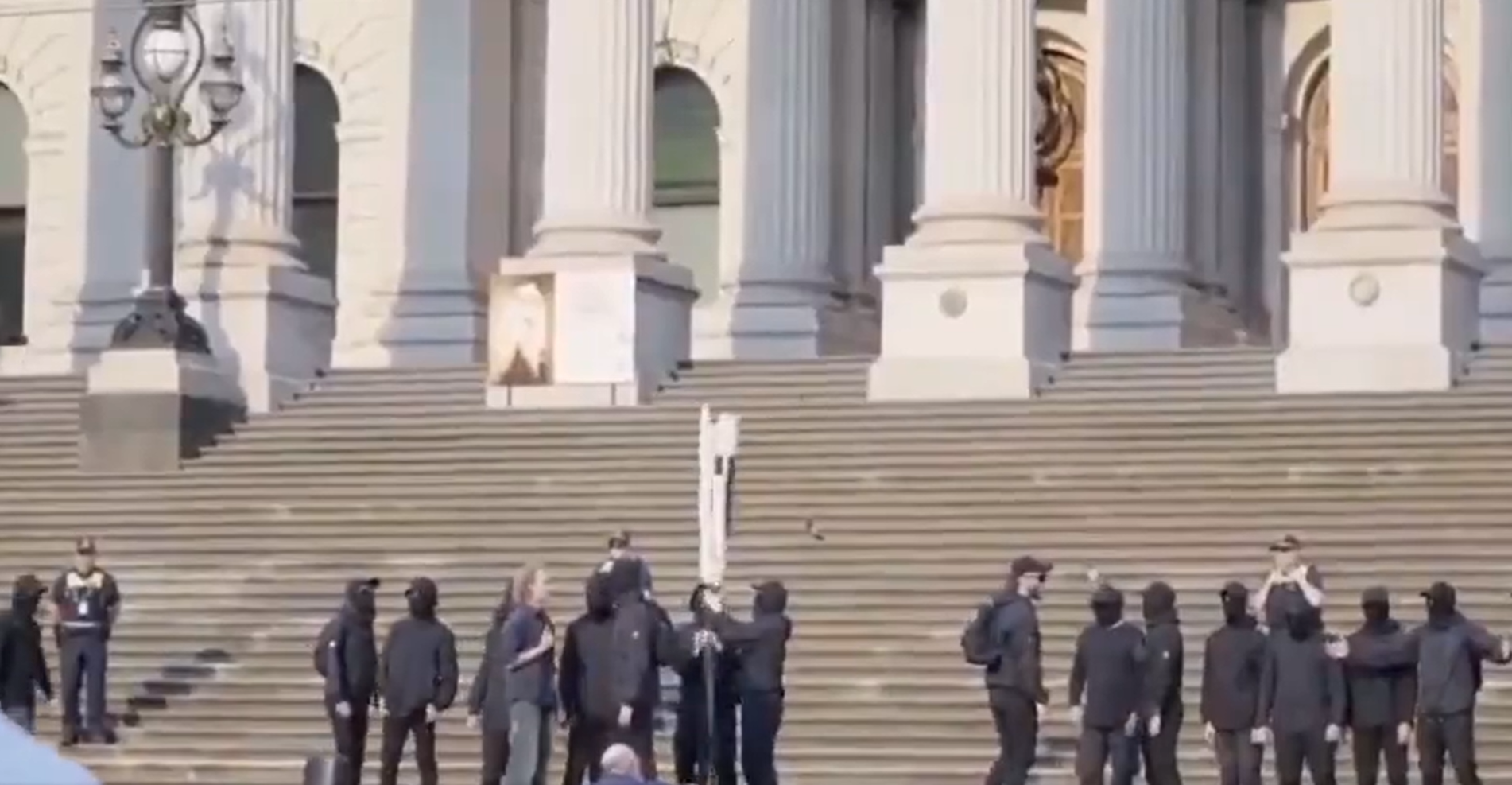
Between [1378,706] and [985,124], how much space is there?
11.7 m

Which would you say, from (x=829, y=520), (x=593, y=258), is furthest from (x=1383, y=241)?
(x=593, y=258)

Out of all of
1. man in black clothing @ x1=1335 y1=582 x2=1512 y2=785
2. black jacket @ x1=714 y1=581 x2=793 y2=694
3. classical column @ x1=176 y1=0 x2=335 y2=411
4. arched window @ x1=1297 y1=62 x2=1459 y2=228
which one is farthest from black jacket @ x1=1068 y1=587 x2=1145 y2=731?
arched window @ x1=1297 y1=62 x2=1459 y2=228

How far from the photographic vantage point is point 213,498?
101ft

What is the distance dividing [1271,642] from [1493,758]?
90.5 inches

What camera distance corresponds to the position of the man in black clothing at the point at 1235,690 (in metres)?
21.0

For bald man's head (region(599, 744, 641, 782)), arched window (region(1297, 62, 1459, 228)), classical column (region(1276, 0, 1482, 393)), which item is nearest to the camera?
bald man's head (region(599, 744, 641, 782))

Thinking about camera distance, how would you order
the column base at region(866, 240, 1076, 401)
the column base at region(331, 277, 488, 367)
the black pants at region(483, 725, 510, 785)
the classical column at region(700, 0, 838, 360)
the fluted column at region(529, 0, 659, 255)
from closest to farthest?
1. the black pants at region(483, 725, 510, 785)
2. the column base at region(866, 240, 1076, 401)
3. the fluted column at region(529, 0, 659, 255)
4. the classical column at region(700, 0, 838, 360)
5. the column base at region(331, 277, 488, 367)

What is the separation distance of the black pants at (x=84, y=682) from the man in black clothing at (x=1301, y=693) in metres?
7.82

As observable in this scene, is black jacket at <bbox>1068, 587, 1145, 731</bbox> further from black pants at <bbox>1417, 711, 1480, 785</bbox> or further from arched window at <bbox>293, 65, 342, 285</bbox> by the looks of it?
arched window at <bbox>293, 65, 342, 285</bbox>

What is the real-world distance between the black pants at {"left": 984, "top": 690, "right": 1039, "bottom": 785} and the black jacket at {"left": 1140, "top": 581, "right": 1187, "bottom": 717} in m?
0.65

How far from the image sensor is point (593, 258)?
108 ft

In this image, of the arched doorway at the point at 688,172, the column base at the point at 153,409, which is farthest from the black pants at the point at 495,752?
the arched doorway at the point at 688,172

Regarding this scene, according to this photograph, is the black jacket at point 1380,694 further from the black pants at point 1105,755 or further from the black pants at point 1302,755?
the black pants at point 1105,755

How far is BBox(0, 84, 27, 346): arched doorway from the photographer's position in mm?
42469
